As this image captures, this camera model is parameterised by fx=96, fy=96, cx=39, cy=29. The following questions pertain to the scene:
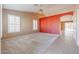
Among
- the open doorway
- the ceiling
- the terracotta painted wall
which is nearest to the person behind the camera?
the ceiling

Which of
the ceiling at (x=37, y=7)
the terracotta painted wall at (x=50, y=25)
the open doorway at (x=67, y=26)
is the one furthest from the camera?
the terracotta painted wall at (x=50, y=25)

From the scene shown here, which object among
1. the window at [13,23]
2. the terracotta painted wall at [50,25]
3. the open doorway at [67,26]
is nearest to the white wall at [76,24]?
the open doorway at [67,26]

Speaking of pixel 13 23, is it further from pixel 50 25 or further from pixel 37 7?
pixel 50 25

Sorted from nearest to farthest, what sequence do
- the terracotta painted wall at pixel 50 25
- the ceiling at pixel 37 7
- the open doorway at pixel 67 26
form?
the ceiling at pixel 37 7, the open doorway at pixel 67 26, the terracotta painted wall at pixel 50 25

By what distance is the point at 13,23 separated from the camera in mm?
2217

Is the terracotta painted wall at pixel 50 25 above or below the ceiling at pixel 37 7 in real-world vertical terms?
below

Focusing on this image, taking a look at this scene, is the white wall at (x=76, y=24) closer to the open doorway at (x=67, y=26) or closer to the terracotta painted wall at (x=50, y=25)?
the open doorway at (x=67, y=26)

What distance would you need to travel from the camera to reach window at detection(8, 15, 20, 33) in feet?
7.12

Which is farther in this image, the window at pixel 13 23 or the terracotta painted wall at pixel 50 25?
the terracotta painted wall at pixel 50 25

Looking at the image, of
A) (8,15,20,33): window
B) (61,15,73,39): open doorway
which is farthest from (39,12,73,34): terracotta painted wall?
(8,15,20,33): window

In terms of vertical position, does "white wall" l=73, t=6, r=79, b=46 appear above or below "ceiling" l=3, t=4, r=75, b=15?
below

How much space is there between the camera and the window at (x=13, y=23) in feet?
7.12

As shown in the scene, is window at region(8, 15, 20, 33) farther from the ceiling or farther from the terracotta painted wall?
the terracotta painted wall

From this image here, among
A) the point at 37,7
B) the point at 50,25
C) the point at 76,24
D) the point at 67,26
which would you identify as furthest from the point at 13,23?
the point at 76,24
